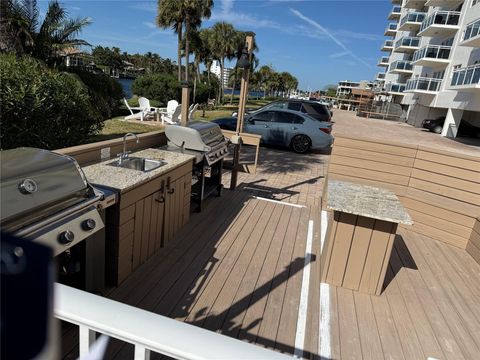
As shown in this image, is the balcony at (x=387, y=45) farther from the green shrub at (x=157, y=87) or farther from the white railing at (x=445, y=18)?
the green shrub at (x=157, y=87)

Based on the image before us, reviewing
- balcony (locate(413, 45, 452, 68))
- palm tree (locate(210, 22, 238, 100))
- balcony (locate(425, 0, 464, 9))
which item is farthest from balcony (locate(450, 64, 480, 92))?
palm tree (locate(210, 22, 238, 100))

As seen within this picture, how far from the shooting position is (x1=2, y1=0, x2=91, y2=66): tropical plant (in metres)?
7.79

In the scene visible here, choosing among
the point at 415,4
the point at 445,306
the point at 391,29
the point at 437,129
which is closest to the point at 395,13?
the point at 391,29

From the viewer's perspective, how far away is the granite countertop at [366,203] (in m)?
3.17

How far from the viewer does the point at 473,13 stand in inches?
1008

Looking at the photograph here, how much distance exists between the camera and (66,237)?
2.09 meters

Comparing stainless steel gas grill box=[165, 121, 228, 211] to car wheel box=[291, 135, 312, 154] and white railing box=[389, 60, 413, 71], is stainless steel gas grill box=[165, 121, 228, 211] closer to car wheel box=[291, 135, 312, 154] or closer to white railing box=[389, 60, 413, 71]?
car wheel box=[291, 135, 312, 154]

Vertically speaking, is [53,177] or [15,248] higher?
[15,248]

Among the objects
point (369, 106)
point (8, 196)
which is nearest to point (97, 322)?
point (8, 196)

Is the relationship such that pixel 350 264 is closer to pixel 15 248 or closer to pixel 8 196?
pixel 8 196

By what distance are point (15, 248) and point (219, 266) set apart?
10.9ft

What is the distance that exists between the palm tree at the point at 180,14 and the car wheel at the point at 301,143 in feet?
54.0

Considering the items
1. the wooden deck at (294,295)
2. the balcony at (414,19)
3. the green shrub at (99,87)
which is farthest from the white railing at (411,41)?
the wooden deck at (294,295)

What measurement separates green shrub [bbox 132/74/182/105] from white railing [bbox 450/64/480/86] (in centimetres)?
1958
